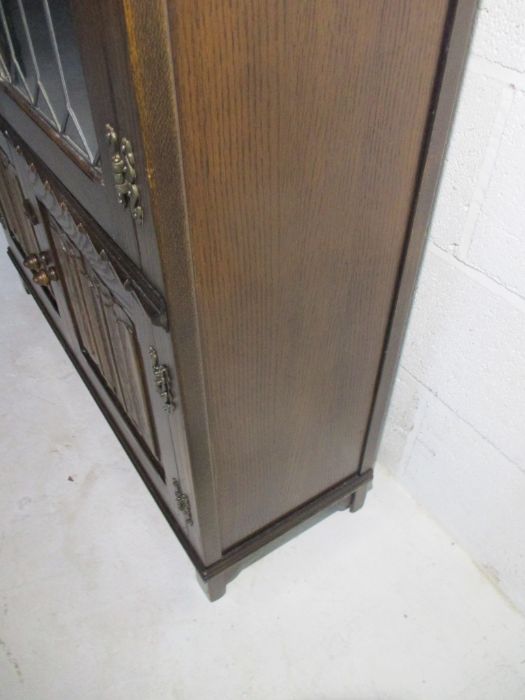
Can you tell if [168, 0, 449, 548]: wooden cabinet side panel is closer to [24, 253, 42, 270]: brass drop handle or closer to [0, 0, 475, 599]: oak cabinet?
[0, 0, 475, 599]: oak cabinet

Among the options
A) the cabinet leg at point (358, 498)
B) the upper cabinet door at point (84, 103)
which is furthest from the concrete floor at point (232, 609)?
the upper cabinet door at point (84, 103)

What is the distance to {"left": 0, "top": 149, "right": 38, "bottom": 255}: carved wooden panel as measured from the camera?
116 cm

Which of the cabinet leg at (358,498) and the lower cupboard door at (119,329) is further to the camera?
the cabinet leg at (358,498)

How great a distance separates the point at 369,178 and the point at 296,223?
108mm

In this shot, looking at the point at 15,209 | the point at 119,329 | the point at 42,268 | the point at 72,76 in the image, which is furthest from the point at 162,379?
the point at 15,209

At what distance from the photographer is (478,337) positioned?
0.92 metres

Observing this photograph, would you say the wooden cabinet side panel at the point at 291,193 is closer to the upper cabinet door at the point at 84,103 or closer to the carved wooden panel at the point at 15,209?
the upper cabinet door at the point at 84,103

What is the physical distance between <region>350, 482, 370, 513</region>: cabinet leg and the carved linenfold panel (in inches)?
17.4

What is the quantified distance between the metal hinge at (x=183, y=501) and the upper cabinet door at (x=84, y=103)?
44 cm

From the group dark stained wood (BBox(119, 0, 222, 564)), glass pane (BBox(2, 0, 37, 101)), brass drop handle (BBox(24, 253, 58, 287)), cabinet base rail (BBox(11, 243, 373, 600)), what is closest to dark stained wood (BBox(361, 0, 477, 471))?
cabinet base rail (BBox(11, 243, 373, 600))

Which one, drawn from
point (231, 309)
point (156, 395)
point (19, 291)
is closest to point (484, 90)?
point (231, 309)

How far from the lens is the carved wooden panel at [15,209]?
116 cm

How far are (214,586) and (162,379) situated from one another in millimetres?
516

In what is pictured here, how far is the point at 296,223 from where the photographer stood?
25.4 inches
